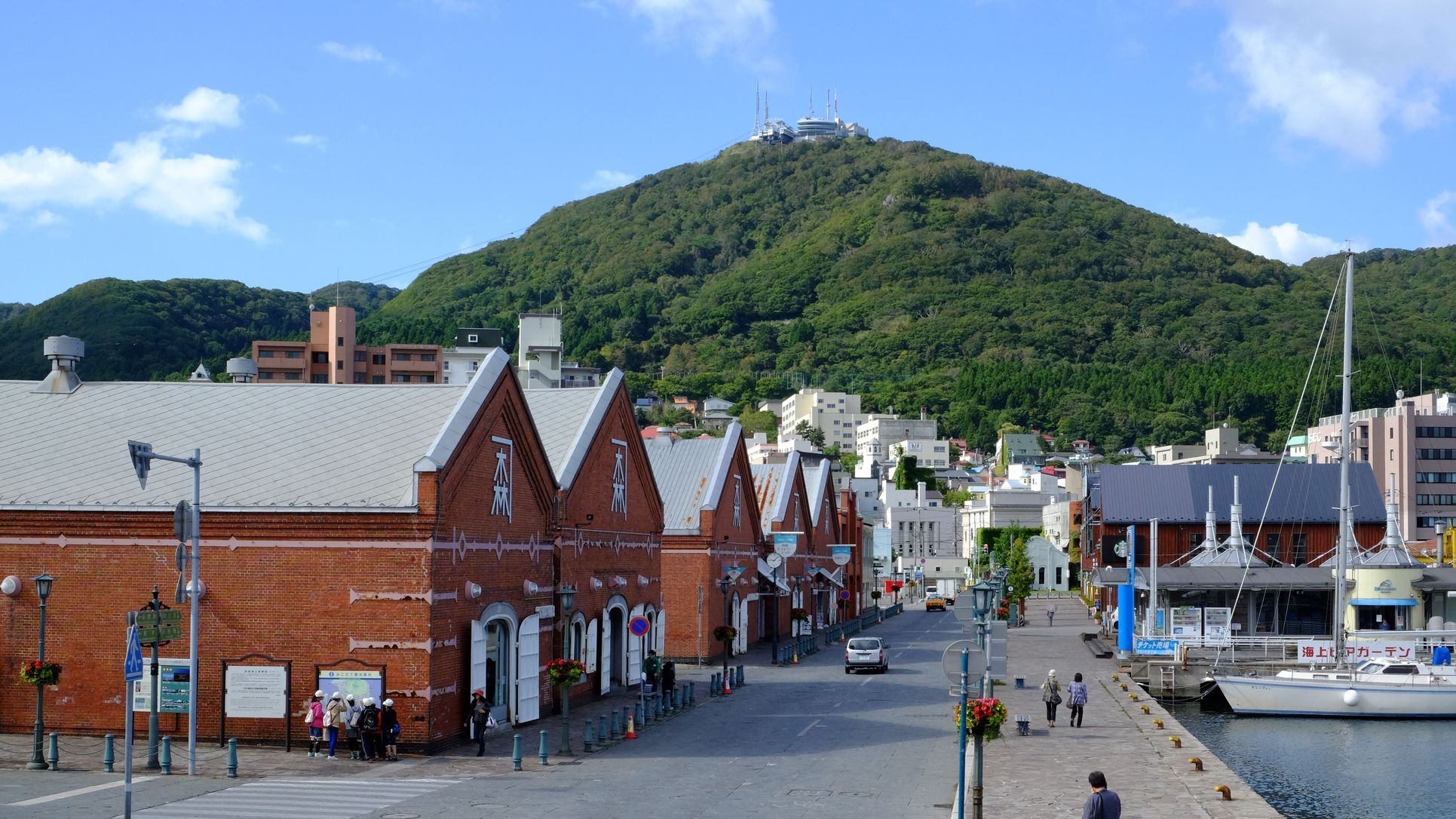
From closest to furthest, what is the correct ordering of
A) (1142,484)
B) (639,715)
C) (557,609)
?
(639,715)
(557,609)
(1142,484)

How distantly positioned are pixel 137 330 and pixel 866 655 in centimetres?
13586

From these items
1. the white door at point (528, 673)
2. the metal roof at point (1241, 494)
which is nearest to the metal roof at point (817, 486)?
the metal roof at point (1241, 494)

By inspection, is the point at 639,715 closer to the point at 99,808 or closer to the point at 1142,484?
the point at 99,808

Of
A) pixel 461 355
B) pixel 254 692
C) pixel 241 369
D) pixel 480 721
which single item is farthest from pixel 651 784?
pixel 461 355

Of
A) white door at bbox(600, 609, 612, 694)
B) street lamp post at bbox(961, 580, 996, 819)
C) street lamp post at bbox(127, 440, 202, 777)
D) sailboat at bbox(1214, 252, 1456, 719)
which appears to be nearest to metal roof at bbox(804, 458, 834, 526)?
sailboat at bbox(1214, 252, 1456, 719)

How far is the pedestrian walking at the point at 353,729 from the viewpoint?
3002cm

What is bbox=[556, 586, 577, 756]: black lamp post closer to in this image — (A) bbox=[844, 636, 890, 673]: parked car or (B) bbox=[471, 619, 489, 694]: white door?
(B) bbox=[471, 619, 489, 694]: white door

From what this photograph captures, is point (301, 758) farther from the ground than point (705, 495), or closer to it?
closer to it

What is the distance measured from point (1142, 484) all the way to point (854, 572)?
23.5m

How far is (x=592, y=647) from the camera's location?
43406 mm

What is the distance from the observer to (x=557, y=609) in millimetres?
40312

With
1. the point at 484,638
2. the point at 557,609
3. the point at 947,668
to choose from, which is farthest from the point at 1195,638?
the point at 947,668

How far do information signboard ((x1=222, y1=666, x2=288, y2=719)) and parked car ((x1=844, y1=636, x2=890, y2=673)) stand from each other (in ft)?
89.7

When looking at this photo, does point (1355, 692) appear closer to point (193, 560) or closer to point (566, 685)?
point (566, 685)
